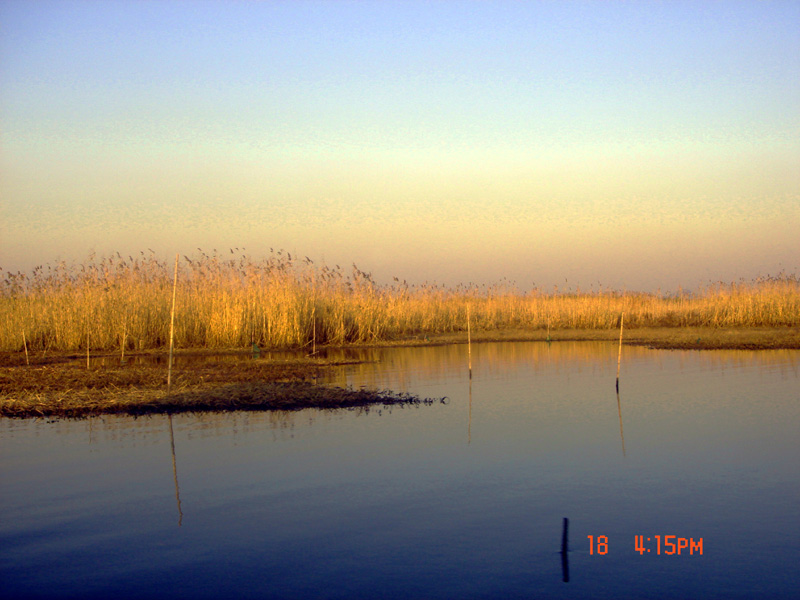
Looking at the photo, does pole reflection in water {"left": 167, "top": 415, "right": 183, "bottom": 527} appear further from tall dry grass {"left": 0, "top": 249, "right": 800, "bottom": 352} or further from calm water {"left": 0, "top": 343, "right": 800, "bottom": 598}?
tall dry grass {"left": 0, "top": 249, "right": 800, "bottom": 352}

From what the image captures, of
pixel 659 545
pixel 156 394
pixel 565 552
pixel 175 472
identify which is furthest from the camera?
pixel 156 394

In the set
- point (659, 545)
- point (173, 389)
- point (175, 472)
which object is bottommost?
point (659, 545)

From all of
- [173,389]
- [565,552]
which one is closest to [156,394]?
[173,389]

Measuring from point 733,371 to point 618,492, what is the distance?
8.62 m

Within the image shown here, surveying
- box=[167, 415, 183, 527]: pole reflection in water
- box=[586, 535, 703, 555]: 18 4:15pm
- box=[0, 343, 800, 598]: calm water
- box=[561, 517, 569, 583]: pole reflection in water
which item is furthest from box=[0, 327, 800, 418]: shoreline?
box=[586, 535, 703, 555]: 18 4:15pm

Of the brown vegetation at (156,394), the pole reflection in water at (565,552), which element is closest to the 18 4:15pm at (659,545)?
the pole reflection in water at (565,552)

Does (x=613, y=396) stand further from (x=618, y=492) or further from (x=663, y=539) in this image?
(x=663, y=539)

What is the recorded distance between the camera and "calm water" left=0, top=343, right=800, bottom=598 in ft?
12.7

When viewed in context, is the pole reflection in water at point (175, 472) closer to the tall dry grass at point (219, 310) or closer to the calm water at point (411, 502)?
the calm water at point (411, 502)

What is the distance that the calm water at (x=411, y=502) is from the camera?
153 inches

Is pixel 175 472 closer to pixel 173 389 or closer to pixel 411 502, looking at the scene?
pixel 411 502

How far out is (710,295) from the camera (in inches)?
1037

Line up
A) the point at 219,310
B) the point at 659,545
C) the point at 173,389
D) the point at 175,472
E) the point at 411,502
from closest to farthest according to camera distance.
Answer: the point at 659,545
the point at 411,502
the point at 175,472
the point at 173,389
the point at 219,310

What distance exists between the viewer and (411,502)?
5.19 m
